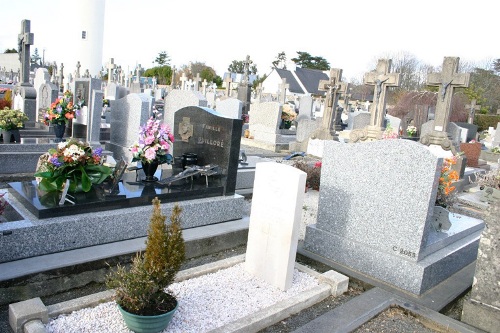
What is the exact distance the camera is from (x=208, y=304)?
368 centimetres

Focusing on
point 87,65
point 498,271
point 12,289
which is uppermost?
point 87,65

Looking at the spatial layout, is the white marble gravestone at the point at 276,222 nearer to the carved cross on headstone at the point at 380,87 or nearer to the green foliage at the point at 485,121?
the carved cross on headstone at the point at 380,87

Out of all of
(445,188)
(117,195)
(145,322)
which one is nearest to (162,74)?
(117,195)

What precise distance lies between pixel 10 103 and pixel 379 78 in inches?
427

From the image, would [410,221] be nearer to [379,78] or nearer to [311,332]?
[311,332]

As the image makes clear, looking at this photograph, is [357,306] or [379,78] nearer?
[357,306]

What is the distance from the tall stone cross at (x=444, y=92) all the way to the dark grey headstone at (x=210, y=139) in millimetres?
7297

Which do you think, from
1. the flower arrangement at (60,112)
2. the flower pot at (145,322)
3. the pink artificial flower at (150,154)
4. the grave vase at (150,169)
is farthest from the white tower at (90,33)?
the flower pot at (145,322)

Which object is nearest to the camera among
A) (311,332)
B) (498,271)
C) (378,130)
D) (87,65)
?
(311,332)

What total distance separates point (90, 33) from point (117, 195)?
2980 centimetres

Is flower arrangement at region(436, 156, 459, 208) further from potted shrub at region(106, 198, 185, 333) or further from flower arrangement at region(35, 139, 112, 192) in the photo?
flower arrangement at region(35, 139, 112, 192)

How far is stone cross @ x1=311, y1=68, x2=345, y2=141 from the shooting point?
14.0m

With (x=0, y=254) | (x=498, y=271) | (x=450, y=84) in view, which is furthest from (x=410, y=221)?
(x=450, y=84)

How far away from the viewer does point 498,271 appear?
3645 mm
